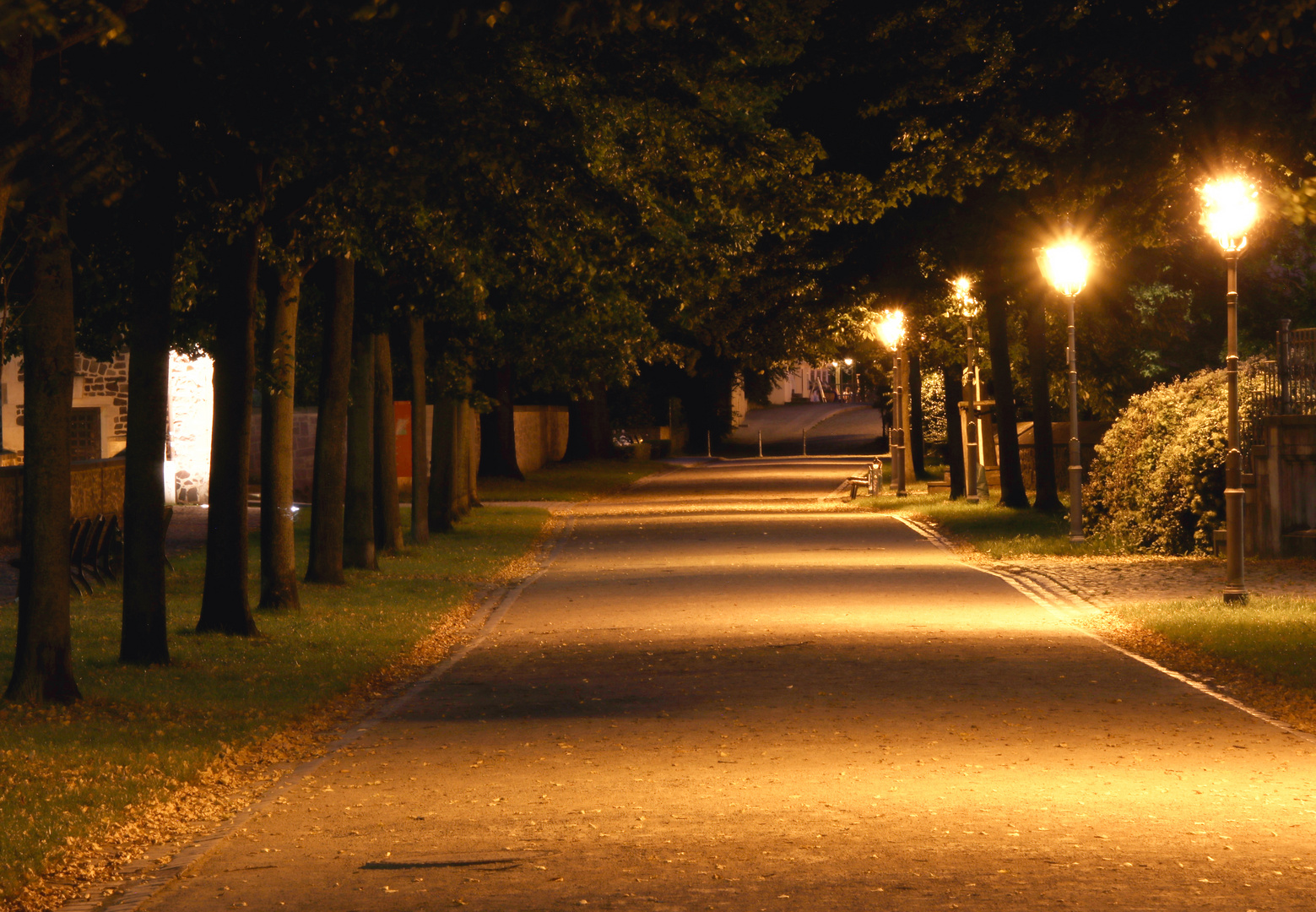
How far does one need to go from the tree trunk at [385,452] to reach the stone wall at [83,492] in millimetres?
3960

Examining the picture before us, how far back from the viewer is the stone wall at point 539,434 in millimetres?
58281

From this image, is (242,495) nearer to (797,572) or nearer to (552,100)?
(552,100)

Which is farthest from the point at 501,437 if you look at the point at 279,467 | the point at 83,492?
the point at 279,467

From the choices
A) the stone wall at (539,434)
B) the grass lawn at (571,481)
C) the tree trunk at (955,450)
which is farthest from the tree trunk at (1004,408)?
the stone wall at (539,434)

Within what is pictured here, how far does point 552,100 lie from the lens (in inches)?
734

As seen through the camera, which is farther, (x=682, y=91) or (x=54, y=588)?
(x=682, y=91)

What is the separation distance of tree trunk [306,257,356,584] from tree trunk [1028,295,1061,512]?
16161 millimetres

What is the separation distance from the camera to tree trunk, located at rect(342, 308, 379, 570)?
22.4 m

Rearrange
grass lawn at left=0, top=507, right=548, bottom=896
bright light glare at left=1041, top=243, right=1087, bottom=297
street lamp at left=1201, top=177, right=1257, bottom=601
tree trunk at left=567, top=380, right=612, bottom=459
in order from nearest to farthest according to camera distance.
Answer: grass lawn at left=0, top=507, right=548, bottom=896 < street lamp at left=1201, top=177, right=1257, bottom=601 < bright light glare at left=1041, top=243, right=1087, bottom=297 < tree trunk at left=567, top=380, right=612, bottom=459

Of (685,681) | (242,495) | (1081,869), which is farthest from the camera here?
(242,495)

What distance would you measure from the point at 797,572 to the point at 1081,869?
15.2 m

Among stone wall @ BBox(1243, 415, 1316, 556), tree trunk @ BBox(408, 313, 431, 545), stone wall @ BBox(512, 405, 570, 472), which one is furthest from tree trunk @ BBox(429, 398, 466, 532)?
stone wall @ BBox(512, 405, 570, 472)

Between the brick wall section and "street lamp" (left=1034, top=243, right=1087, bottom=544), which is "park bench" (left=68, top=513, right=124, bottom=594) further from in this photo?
the brick wall section

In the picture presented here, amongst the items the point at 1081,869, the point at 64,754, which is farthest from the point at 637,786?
the point at 64,754
